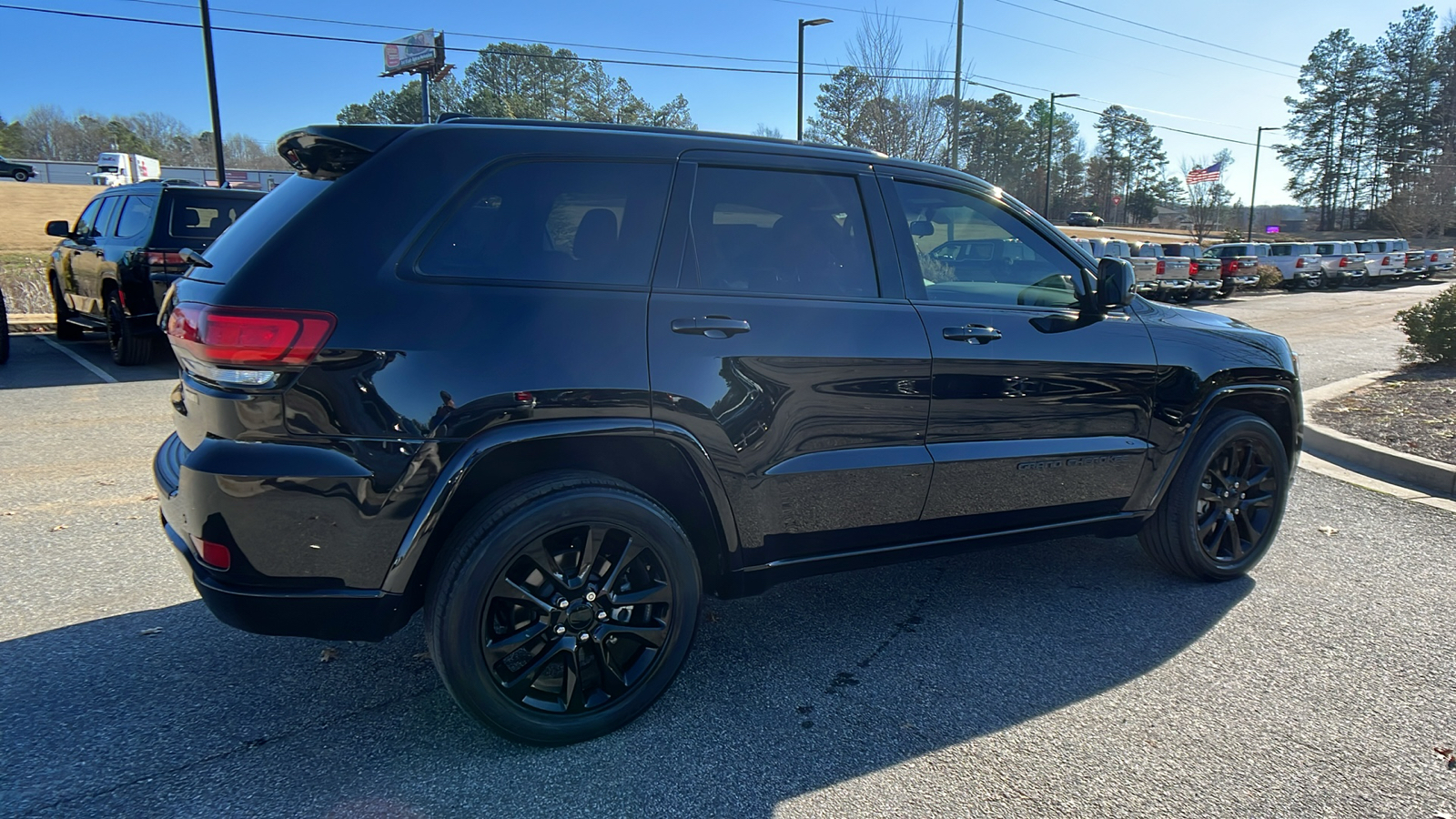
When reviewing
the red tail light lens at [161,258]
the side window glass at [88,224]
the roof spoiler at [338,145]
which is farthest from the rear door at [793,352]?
the side window glass at [88,224]

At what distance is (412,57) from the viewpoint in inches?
1829

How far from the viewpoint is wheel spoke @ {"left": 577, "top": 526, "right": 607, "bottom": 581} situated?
2.69m

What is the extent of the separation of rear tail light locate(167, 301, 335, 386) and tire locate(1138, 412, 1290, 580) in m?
3.65

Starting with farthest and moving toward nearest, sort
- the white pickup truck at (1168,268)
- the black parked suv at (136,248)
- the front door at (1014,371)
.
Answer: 1. the white pickup truck at (1168,268)
2. the black parked suv at (136,248)
3. the front door at (1014,371)

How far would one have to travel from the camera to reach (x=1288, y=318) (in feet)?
62.8

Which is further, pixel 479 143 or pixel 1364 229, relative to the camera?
pixel 1364 229

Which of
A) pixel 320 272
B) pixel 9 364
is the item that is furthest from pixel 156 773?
pixel 9 364

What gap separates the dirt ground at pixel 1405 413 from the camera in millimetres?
6566

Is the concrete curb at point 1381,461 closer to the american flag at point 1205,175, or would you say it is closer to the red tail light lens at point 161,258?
the red tail light lens at point 161,258

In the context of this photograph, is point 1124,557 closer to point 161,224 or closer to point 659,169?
point 659,169

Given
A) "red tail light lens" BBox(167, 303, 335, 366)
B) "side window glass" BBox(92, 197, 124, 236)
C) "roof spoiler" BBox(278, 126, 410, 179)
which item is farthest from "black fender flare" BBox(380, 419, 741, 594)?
"side window glass" BBox(92, 197, 124, 236)

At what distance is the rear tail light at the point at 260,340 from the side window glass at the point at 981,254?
2192mm

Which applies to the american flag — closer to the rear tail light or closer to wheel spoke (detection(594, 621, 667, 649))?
wheel spoke (detection(594, 621, 667, 649))

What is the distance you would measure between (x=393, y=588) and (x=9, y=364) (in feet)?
32.1
